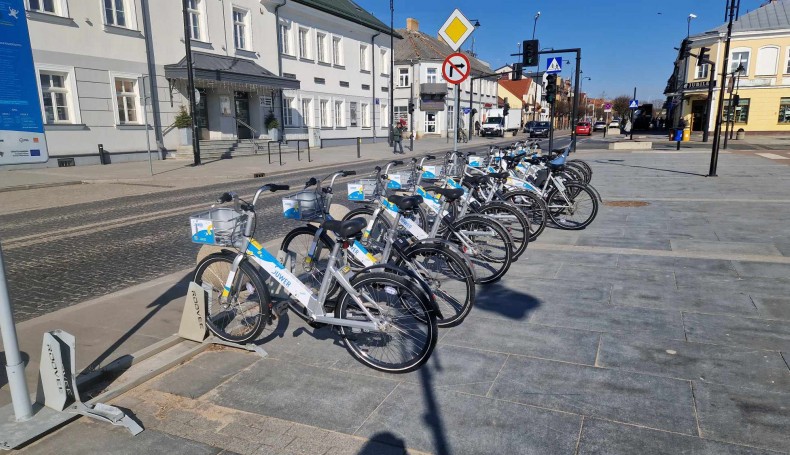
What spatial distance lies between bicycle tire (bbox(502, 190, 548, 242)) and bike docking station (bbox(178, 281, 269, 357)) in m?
4.50

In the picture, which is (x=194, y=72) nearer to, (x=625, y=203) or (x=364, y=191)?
(x=625, y=203)

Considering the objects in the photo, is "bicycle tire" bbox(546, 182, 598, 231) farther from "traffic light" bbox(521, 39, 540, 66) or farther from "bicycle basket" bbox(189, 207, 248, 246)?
"traffic light" bbox(521, 39, 540, 66)

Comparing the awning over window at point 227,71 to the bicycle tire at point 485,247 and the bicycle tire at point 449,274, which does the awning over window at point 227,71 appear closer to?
the bicycle tire at point 485,247

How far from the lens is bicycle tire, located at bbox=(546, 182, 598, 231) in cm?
788

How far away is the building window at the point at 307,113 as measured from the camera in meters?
32.2

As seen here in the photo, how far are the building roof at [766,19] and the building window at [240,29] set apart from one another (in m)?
39.6

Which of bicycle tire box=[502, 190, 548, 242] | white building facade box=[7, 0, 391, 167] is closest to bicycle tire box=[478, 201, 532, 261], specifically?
bicycle tire box=[502, 190, 548, 242]

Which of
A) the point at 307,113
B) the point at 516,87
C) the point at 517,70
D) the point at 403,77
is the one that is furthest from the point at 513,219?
the point at 516,87

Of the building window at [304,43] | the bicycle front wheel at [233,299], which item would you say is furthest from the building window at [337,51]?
the bicycle front wheel at [233,299]

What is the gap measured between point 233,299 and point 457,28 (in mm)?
5360

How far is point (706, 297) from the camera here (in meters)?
4.86

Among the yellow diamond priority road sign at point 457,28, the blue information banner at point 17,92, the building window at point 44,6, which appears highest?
the building window at point 44,6

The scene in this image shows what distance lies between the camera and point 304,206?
15.5ft

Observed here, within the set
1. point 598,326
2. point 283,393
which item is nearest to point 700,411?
point 598,326
